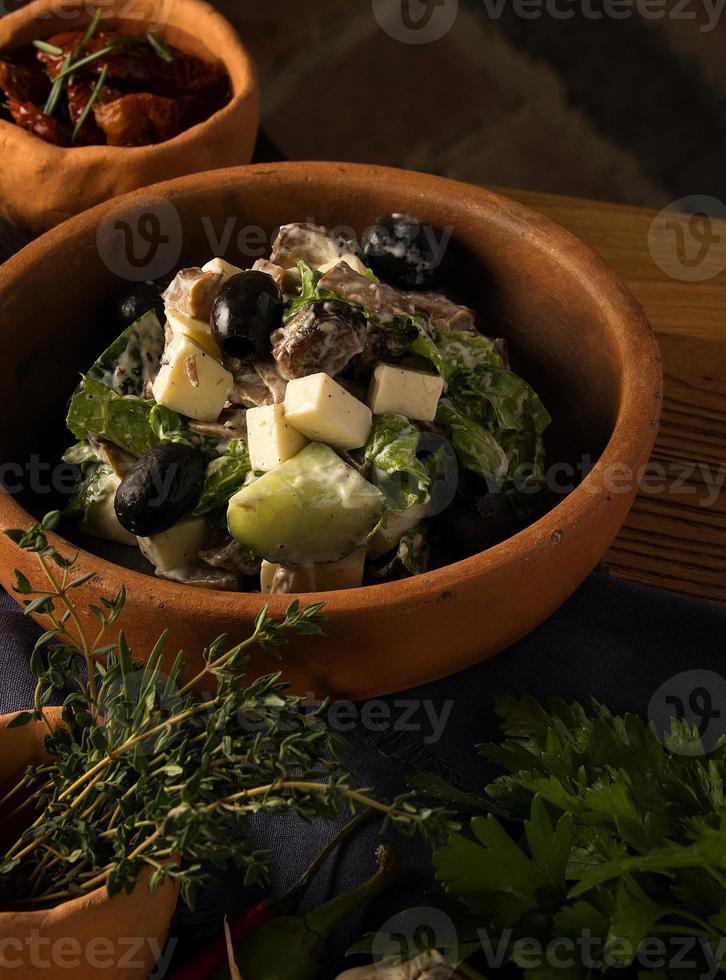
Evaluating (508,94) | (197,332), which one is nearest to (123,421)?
(197,332)

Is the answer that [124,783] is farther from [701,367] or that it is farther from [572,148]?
[572,148]

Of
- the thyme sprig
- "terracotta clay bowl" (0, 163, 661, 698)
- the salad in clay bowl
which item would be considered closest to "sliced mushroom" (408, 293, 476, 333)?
the salad in clay bowl

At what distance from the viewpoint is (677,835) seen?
90 centimetres

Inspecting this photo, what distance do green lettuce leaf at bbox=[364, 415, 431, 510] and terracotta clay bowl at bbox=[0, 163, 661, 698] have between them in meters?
0.09

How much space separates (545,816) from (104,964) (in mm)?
337

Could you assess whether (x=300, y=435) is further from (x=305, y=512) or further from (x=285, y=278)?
(x=285, y=278)

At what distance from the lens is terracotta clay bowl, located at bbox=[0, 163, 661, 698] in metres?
0.93

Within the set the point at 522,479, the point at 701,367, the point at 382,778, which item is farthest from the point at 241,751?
the point at 701,367

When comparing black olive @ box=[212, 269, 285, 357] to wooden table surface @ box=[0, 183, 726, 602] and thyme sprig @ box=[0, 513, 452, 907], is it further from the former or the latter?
wooden table surface @ box=[0, 183, 726, 602]

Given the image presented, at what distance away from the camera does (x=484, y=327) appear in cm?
133

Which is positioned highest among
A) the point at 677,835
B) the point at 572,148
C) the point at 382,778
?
the point at 677,835

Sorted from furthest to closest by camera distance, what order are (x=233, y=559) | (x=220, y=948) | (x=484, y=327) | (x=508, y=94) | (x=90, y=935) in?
(x=508, y=94) < (x=484, y=327) < (x=233, y=559) < (x=220, y=948) < (x=90, y=935)

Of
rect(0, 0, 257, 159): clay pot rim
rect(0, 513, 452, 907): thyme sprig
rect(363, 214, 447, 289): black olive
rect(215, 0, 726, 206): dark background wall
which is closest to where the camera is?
rect(0, 513, 452, 907): thyme sprig

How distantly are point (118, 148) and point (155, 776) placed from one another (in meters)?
0.87
